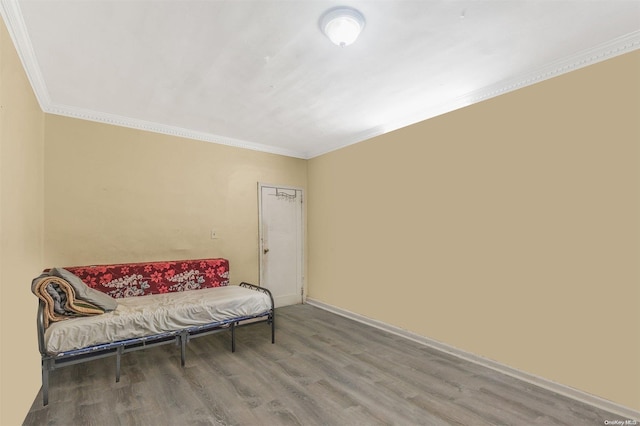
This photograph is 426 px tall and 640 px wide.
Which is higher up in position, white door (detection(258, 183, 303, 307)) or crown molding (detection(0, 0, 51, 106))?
crown molding (detection(0, 0, 51, 106))

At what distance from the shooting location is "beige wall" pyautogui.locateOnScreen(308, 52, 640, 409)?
2.22 metres

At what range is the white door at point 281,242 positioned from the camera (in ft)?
16.1

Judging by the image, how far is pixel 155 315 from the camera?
286 centimetres

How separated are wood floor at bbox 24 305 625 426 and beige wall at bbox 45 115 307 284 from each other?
129 centimetres

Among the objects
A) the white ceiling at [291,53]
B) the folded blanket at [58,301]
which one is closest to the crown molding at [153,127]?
the white ceiling at [291,53]

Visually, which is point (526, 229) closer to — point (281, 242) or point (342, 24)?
point (342, 24)

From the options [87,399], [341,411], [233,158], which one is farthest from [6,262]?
[233,158]

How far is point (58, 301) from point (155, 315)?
0.76 m

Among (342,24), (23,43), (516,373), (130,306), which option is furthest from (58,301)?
(516,373)

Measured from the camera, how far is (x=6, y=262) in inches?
70.3

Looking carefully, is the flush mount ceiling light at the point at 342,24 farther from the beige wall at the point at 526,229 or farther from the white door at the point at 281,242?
the white door at the point at 281,242

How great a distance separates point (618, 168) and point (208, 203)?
173 inches

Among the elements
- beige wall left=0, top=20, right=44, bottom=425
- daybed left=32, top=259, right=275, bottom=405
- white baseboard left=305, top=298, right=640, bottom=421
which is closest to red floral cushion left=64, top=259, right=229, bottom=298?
daybed left=32, top=259, right=275, bottom=405

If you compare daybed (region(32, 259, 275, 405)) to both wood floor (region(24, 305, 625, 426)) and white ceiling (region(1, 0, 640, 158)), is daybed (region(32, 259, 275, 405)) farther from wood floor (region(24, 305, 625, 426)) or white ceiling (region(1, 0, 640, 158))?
white ceiling (region(1, 0, 640, 158))
